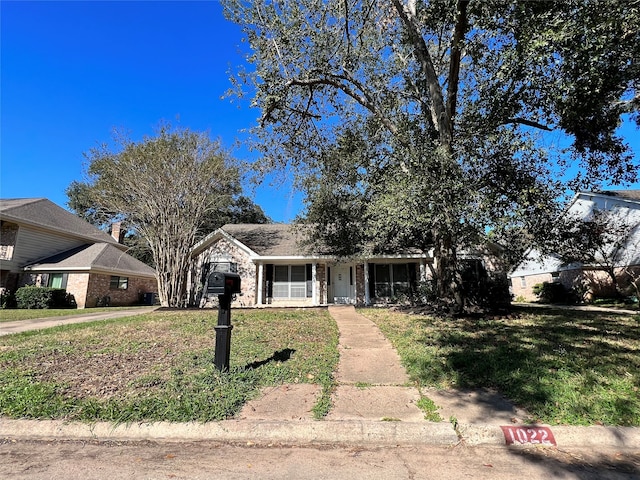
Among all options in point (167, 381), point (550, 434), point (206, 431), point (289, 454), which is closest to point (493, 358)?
point (550, 434)

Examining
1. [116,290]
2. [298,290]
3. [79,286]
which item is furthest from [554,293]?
[79,286]

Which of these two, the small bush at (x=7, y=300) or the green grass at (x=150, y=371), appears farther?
the small bush at (x=7, y=300)

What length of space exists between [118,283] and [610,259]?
29.5 meters

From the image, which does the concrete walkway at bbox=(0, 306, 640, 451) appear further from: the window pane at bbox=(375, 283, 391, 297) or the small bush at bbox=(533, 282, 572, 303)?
the small bush at bbox=(533, 282, 572, 303)

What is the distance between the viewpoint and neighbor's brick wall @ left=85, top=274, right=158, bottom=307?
68.7ft

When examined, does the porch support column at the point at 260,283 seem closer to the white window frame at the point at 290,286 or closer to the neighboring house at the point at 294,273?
the neighboring house at the point at 294,273

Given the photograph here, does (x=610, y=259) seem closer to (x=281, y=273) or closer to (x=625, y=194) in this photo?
(x=625, y=194)

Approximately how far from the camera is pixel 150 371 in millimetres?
5180

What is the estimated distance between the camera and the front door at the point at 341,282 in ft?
63.6

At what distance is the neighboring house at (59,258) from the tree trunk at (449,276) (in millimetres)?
19577

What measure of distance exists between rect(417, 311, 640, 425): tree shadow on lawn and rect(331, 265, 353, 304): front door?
11.1m

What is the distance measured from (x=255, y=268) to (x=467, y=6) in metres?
14.5

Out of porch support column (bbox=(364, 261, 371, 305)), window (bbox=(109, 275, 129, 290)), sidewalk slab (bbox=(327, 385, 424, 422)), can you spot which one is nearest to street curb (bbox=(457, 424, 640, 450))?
sidewalk slab (bbox=(327, 385, 424, 422))

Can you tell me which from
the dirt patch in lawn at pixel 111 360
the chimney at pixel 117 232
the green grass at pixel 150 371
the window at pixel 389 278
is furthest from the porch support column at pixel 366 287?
the chimney at pixel 117 232
